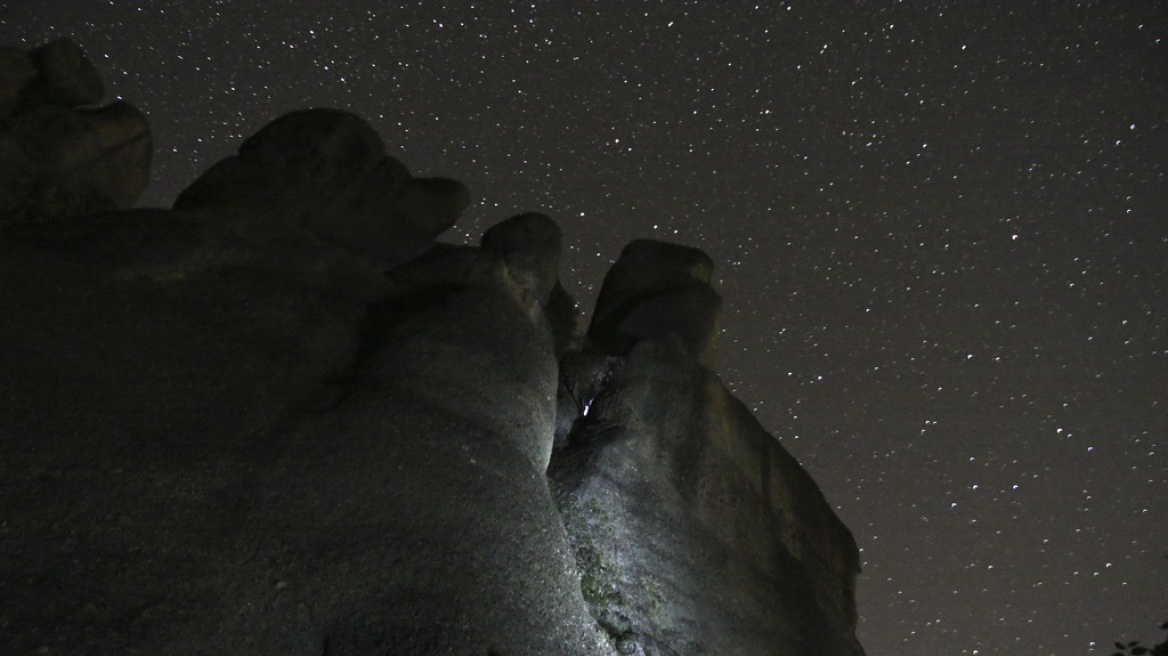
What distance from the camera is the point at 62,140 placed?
23.2 ft

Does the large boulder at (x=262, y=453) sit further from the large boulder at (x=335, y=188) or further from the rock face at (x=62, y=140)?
the large boulder at (x=335, y=188)

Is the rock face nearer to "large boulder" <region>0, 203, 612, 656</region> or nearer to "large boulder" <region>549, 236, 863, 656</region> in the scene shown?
"large boulder" <region>0, 203, 612, 656</region>

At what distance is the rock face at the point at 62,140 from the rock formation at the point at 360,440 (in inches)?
1.4

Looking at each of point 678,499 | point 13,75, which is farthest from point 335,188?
point 678,499

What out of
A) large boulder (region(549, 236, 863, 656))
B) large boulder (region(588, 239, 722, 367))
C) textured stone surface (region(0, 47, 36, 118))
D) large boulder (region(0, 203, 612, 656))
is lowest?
large boulder (region(0, 203, 612, 656))

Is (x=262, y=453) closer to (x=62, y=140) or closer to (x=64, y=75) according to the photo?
(x=62, y=140)

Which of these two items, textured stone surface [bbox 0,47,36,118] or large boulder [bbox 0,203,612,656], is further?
textured stone surface [bbox 0,47,36,118]

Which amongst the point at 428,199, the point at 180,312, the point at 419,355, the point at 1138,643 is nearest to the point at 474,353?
the point at 419,355

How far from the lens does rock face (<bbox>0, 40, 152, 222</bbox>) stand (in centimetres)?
688

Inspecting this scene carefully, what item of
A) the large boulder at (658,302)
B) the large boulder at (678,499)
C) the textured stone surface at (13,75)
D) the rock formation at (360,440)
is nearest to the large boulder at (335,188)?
the rock formation at (360,440)

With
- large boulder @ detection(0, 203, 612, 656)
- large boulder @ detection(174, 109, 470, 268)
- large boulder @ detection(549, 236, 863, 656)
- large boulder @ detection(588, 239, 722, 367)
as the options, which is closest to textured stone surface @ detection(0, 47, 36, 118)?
large boulder @ detection(174, 109, 470, 268)

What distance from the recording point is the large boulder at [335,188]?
7734 mm

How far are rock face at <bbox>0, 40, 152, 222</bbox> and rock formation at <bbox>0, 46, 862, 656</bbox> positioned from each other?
0.04m

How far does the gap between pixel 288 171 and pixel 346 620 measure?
4258mm
